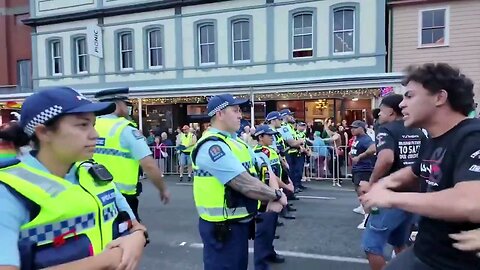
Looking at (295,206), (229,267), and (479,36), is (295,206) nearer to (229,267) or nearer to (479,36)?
(229,267)

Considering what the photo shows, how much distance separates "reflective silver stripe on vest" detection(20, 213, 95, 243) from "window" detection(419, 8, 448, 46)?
16723 mm

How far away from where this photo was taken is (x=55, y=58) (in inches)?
878

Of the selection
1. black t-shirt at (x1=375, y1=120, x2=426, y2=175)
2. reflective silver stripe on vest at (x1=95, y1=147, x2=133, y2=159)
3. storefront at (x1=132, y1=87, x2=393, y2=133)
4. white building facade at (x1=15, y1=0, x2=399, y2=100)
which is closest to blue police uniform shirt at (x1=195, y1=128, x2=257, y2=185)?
reflective silver stripe on vest at (x1=95, y1=147, x2=133, y2=159)

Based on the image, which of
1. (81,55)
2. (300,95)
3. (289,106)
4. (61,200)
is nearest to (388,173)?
(61,200)

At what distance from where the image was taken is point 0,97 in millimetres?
21312

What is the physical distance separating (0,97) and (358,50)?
17.1 meters

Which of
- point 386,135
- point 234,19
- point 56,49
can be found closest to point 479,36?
point 234,19

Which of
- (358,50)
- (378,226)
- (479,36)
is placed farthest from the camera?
(358,50)

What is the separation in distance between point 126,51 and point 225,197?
18680mm

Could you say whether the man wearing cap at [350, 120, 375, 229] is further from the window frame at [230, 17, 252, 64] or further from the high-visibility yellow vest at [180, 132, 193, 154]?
the window frame at [230, 17, 252, 64]

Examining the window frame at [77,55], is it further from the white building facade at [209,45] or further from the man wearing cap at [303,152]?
the man wearing cap at [303,152]

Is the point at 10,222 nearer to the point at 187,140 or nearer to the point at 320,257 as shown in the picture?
the point at 320,257

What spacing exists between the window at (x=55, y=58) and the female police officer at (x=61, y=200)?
22105mm

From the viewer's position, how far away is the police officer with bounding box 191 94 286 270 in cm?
329
